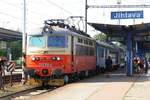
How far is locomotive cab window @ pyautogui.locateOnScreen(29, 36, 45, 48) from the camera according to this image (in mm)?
25109

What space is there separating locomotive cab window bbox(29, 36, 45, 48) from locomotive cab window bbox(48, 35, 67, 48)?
0.37m

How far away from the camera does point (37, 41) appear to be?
25.2 meters

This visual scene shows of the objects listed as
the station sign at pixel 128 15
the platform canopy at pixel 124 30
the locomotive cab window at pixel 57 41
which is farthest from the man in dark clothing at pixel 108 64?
the locomotive cab window at pixel 57 41

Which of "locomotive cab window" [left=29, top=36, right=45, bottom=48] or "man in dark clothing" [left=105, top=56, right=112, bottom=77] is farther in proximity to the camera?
"man in dark clothing" [left=105, top=56, right=112, bottom=77]

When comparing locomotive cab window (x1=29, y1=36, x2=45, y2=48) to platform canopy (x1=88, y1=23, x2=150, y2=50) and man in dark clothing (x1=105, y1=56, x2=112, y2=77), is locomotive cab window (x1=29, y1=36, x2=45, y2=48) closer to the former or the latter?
platform canopy (x1=88, y1=23, x2=150, y2=50)

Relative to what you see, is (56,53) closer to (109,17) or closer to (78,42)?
(78,42)

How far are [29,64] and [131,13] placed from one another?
12836mm

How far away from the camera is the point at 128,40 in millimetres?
35500

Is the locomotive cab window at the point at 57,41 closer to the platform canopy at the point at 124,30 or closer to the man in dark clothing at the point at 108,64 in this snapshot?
the platform canopy at the point at 124,30

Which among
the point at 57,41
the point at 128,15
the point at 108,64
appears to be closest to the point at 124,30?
the point at 128,15

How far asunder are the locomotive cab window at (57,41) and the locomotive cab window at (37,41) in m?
0.37

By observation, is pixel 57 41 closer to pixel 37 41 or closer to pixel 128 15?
pixel 37 41

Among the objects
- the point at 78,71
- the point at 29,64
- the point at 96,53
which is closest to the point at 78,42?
the point at 78,71

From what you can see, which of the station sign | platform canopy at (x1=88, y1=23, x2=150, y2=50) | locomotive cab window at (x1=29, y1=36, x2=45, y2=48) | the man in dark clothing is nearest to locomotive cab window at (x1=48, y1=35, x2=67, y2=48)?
locomotive cab window at (x1=29, y1=36, x2=45, y2=48)
